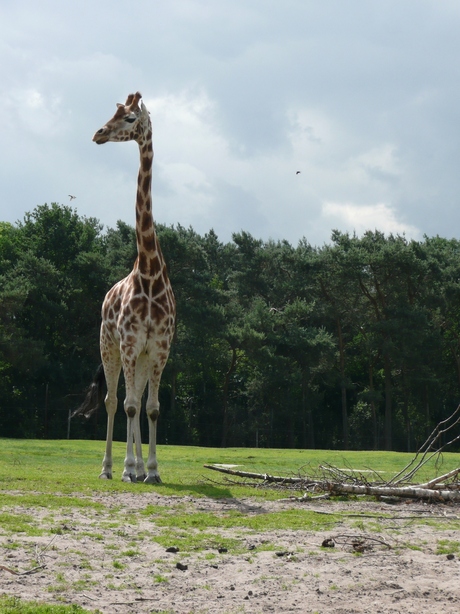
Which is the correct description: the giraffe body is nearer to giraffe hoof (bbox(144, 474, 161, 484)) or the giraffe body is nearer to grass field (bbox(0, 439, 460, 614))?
giraffe hoof (bbox(144, 474, 161, 484))

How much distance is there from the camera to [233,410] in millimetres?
46656

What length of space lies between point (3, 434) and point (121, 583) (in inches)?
1436

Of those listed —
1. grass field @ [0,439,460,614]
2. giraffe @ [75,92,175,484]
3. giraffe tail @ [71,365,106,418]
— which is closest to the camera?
grass field @ [0,439,460,614]

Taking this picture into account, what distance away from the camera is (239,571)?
5.90m

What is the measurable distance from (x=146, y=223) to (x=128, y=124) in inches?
59.6

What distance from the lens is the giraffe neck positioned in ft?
41.2

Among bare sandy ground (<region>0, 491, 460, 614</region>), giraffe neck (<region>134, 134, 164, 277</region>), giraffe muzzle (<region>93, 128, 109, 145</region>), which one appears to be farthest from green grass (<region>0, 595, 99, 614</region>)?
giraffe muzzle (<region>93, 128, 109, 145</region>)

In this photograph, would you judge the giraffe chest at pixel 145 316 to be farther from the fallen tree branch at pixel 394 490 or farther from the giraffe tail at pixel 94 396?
the fallen tree branch at pixel 394 490

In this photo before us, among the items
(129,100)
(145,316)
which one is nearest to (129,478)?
(145,316)

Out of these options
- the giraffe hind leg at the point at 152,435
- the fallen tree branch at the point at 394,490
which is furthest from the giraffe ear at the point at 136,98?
the fallen tree branch at the point at 394,490

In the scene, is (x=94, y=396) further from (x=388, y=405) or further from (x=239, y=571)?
(x=388, y=405)

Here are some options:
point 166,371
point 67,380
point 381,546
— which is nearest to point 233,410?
point 166,371

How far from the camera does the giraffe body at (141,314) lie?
12.1 metres

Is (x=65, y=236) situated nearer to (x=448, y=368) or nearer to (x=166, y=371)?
(x=166, y=371)
